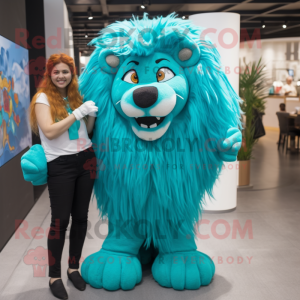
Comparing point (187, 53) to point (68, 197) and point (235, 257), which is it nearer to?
point (68, 197)

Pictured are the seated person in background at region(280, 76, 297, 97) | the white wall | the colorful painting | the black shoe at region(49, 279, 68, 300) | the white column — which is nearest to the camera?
the black shoe at region(49, 279, 68, 300)

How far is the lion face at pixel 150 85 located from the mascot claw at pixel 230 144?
0.30 meters

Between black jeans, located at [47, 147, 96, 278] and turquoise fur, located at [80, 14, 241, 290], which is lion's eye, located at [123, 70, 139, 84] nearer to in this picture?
turquoise fur, located at [80, 14, 241, 290]

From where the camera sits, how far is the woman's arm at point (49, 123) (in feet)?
6.24

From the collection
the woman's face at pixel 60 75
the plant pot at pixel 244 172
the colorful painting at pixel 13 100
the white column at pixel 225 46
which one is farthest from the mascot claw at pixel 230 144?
the plant pot at pixel 244 172

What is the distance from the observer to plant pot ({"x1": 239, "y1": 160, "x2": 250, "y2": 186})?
4.46 meters

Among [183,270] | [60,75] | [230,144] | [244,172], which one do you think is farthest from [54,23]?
[183,270]

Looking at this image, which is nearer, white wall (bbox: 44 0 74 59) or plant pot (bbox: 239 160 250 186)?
plant pot (bbox: 239 160 250 186)

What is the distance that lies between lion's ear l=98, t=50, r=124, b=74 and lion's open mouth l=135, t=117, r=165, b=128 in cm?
32

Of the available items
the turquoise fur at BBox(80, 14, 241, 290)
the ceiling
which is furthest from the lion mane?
the ceiling

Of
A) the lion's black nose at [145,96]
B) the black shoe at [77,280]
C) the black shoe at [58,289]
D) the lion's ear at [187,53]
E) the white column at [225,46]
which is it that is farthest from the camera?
the white column at [225,46]

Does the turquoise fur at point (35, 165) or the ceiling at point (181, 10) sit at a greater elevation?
the ceiling at point (181, 10)

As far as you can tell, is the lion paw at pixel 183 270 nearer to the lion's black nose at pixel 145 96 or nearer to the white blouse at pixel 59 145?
the white blouse at pixel 59 145

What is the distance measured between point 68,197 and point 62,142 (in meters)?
0.30
